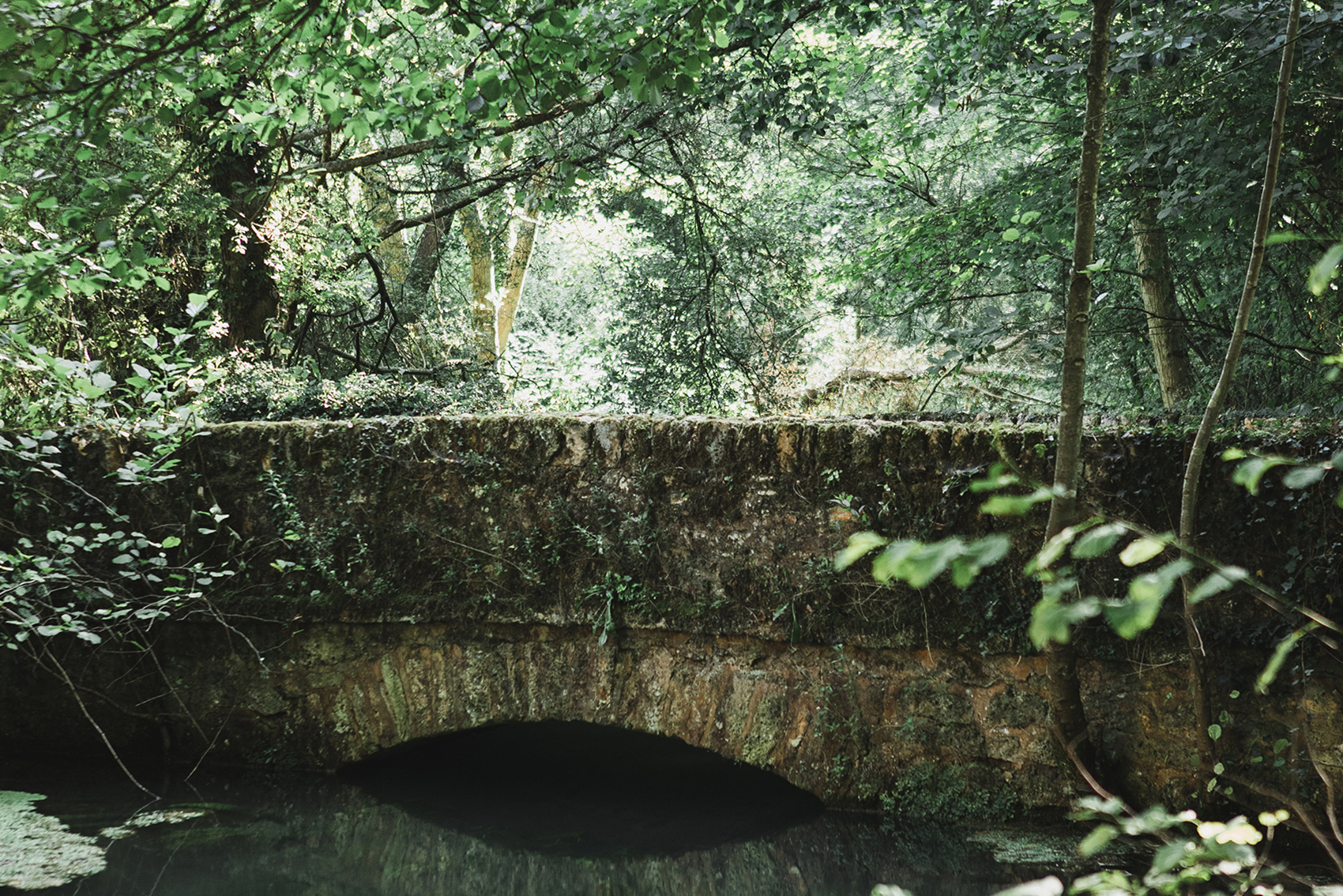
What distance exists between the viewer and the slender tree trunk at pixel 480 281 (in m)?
10.4

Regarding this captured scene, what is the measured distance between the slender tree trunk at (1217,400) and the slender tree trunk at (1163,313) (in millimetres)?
2948

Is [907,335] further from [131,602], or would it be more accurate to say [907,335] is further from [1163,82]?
[131,602]

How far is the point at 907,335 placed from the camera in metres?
9.79

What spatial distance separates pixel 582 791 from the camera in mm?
5125

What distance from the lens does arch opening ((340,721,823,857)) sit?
14.7 feet

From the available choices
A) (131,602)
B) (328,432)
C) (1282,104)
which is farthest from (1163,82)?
(131,602)

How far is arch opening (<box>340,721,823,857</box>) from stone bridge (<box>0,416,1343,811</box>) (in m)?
0.44

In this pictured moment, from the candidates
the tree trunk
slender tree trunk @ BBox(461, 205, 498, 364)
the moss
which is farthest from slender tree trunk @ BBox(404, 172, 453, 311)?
the moss

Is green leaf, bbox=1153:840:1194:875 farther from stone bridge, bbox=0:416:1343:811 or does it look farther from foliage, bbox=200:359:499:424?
foliage, bbox=200:359:499:424

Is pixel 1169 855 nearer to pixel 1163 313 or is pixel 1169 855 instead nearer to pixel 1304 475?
pixel 1304 475

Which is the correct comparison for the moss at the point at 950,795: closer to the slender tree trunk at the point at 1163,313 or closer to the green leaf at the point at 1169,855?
the green leaf at the point at 1169,855

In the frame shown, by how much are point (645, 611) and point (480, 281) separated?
837cm

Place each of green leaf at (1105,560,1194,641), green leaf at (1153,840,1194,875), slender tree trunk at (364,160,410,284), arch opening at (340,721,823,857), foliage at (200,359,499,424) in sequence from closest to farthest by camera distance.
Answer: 1. green leaf at (1105,560,1194,641)
2. green leaf at (1153,840,1194,875)
3. arch opening at (340,721,823,857)
4. foliage at (200,359,499,424)
5. slender tree trunk at (364,160,410,284)

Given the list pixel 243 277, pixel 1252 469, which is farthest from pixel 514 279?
pixel 1252 469
